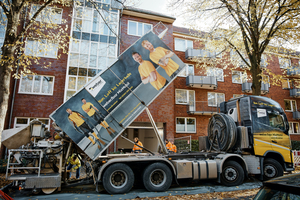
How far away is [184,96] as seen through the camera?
22.1 m

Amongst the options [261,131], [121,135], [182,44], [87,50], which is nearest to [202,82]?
[182,44]

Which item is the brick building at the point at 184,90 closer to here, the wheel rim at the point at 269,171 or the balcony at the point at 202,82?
the balcony at the point at 202,82

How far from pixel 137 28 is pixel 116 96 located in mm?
14349

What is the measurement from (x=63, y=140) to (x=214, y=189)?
17.6 ft

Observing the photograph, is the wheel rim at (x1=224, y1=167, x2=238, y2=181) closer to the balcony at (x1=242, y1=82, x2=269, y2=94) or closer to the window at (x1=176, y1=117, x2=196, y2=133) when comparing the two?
the window at (x1=176, y1=117, x2=196, y2=133)

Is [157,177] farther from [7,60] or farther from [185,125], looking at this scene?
[185,125]

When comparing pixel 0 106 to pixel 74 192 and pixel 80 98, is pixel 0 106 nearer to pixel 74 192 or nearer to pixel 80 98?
pixel 80 98

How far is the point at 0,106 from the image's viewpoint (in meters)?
6.46

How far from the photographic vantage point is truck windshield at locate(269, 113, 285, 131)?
26.9 ft

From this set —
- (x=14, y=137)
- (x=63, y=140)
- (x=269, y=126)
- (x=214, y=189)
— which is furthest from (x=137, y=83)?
(x=269, y=126)

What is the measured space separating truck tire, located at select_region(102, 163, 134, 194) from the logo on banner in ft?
7.90

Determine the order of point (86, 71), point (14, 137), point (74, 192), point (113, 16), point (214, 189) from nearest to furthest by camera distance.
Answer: point (14, 137)
point (74, 192)
point (214, 189)
point (86, 71)
point (113, 16)

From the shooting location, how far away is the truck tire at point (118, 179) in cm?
611

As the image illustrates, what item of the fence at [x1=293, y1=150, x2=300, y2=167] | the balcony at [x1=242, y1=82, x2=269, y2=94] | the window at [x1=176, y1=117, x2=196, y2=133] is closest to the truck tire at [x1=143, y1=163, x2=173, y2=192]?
the fence at [x1=293, y1=150, x2=300, y2=167]
